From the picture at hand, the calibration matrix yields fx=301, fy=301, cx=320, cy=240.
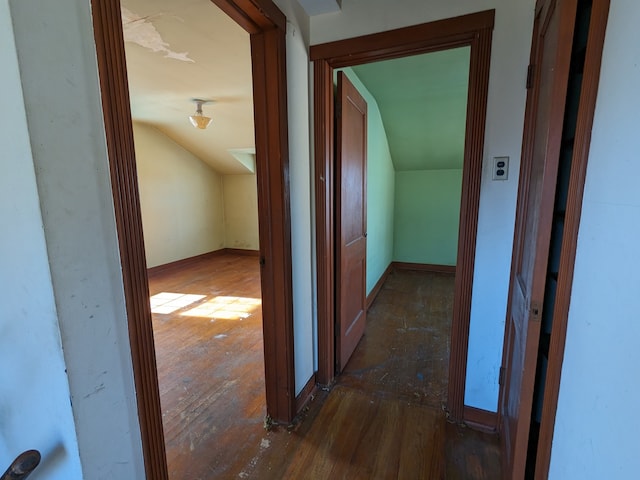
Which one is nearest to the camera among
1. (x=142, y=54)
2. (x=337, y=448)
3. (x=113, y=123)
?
(x=113, y=123)

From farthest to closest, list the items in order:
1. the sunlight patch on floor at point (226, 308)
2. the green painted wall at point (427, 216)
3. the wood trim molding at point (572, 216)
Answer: the green painted wall at point (427, 216) < the sunlight patch on floor at point (226, 308) < the wood trim molding at point (572, 216)

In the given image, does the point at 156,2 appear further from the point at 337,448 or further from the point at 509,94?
the point at 337,448

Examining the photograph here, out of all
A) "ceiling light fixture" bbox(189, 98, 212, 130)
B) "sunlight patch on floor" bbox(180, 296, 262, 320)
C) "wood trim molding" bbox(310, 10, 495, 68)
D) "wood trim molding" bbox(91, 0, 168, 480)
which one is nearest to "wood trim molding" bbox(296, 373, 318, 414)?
"wood trim molding" bbox(91, 0, 168, 480)

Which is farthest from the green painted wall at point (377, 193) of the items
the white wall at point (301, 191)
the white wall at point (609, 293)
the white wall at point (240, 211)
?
the white wall at point (240, 211)

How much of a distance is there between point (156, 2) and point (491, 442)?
2857 millimetres

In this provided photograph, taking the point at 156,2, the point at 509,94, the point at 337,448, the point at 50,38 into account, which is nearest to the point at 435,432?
the point at 337,448

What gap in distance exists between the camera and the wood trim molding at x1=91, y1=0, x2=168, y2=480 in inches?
26.9

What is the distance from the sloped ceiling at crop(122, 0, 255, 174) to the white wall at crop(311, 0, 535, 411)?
0.67 meters

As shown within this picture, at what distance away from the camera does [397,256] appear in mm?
4883

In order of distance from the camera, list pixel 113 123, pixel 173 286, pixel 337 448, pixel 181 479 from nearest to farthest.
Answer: pixel 113 123
pixel 181 479
pixel 337 448
pixel 173 286

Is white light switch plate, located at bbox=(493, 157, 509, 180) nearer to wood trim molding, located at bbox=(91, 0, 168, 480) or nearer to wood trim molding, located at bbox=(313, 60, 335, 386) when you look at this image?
wood trim molding, located at bbox=(313, 60, 335, 386)

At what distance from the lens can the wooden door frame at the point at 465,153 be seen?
1.43 meters

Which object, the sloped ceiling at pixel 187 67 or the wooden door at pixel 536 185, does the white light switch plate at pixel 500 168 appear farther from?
the sloped ceiling at pixel 187 67

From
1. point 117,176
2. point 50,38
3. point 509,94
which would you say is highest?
point 509,94
